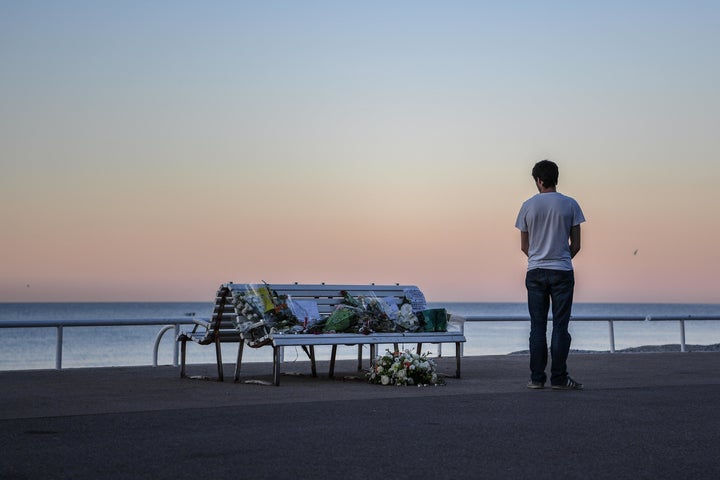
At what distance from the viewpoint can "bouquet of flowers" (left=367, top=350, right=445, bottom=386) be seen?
10.7 metres

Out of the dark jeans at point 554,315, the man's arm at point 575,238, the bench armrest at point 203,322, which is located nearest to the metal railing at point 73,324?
the bench armrest at point 203,322

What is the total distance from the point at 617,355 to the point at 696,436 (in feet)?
33.4

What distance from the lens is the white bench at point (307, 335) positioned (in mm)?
10602

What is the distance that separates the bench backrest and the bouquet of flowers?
1364 millimetres

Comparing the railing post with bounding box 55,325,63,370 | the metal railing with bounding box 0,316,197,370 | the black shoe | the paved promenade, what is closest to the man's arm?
the black shoe

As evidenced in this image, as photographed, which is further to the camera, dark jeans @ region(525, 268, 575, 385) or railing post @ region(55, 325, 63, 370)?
railing post @ region(55, 325, 63, 370)

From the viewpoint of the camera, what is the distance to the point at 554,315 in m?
9.91

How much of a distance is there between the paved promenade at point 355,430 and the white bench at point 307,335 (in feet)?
1.49

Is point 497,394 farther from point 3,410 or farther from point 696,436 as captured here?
point 3,410

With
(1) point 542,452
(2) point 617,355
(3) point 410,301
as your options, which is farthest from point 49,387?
(2) point 617,355

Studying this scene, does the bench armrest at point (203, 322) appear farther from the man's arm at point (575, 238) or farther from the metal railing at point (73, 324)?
the man's arm at point (575, 238)

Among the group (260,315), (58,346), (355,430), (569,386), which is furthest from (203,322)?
(355,430)

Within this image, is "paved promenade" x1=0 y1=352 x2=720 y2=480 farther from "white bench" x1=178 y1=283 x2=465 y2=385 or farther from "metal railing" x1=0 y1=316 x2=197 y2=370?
"metal railing" x1=0 y1=316 x2=197 y2=370

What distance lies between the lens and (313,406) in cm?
827
